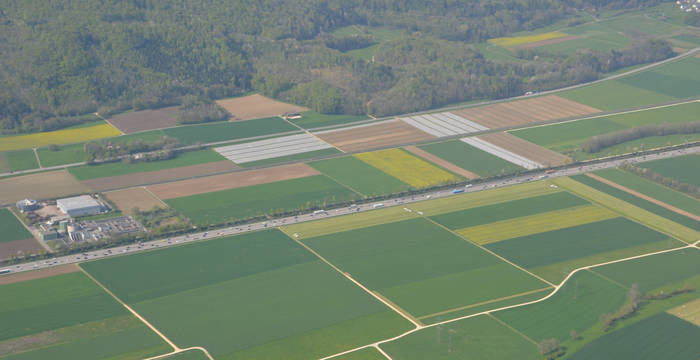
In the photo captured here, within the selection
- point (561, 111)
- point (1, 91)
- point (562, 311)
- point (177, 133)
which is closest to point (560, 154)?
point (561, 111)

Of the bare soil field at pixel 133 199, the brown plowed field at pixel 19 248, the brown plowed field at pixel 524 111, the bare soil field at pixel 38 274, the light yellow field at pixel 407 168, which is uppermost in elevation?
the brown plowed field at pixel 524 111

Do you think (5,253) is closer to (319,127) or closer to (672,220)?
(319,127)

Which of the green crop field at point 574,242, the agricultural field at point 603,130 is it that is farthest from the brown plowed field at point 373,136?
the green crop field at point 574,242

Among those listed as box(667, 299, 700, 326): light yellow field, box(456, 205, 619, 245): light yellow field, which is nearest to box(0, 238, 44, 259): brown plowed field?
box(456, 205, 619, 245): light yellow field

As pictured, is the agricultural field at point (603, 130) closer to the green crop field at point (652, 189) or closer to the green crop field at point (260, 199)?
the green crop field at point (652, 189)

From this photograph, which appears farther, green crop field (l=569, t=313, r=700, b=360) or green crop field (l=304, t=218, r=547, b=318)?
green crop field (l=304, t=218, r=547, b=318)

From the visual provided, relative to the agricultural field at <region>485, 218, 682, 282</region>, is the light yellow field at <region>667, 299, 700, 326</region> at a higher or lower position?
lower

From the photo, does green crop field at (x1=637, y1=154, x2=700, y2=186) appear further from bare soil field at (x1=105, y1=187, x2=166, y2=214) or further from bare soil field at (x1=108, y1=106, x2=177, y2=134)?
bare soil field at (x1=108, y1=106, x2=177, y2=134)
